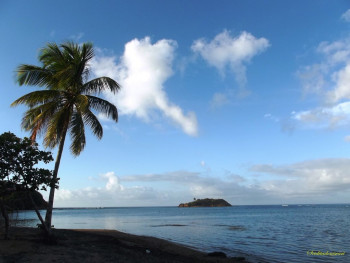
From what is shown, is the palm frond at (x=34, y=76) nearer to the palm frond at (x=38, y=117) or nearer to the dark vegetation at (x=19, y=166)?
the palm frond at (x=38, y=117)

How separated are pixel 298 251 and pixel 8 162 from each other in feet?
63.6

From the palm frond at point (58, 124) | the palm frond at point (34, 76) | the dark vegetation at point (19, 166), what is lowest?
the dark vegetation at point (19, 166)

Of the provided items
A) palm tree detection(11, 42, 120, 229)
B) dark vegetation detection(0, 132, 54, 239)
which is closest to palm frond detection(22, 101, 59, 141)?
palm tree detection(11, 42, 120, 229)

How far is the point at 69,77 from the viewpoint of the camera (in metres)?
15.6

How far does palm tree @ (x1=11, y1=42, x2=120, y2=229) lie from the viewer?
16.0m

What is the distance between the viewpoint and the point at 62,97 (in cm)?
1669

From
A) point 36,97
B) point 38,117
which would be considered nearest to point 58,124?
point 38,117

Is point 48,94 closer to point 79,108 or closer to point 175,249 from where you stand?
point 79,108

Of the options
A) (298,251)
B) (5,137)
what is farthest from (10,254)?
(298,251)

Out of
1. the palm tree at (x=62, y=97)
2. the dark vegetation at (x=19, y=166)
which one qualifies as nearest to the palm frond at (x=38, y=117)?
the palm tree at (x=62, y=97)

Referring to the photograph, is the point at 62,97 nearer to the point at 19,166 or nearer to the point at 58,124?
the point at 58,124

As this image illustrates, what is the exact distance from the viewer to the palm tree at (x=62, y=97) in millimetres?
15953

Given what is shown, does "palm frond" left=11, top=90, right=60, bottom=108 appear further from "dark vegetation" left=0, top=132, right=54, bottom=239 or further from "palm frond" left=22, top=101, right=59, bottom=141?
"dark vegetation" left=0, top=132, right=54, bottom=239

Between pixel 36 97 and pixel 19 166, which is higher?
pixel 36 97
